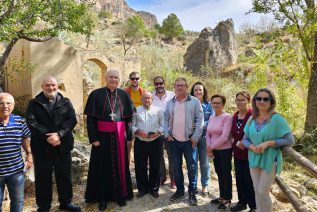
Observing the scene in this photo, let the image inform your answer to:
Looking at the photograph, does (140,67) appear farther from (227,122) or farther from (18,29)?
(227,122)

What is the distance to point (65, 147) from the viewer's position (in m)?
4.26

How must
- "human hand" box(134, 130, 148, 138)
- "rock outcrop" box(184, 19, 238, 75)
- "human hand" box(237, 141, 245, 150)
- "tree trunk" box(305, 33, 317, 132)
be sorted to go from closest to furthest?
1. "human hand" box(237, 141, 245, 150)
2. "human hand" box(134, 130, 148, 138)
3. "tree trunk" box(305, 33, 317, 132)
4. "rock outcrop" box(184, 19, 238, 75)

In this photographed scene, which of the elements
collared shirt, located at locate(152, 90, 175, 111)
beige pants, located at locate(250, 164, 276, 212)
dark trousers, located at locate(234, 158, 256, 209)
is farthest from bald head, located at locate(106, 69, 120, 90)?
beige pants, located at locate(250, 164, 276, 212)

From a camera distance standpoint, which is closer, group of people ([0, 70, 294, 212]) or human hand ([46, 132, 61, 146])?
group of people ([0, 70, 294, 212])

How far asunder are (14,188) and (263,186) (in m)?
2.78

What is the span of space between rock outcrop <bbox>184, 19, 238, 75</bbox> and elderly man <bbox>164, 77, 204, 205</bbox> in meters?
14.4

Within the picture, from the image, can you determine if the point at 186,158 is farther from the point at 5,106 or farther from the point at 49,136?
the point at 5,106

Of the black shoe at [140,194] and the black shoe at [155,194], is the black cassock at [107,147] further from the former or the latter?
the black shoe at [155,194]

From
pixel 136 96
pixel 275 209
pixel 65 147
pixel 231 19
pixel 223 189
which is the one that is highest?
pixel 231 19

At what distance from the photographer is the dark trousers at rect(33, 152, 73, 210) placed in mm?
4191

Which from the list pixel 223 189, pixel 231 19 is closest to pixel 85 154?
pixel 223 189

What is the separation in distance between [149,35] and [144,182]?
31.8 meters

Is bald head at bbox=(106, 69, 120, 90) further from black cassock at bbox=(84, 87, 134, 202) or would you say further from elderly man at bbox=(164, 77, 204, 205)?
elderly man at bbox=(164, 77, 204, 205)

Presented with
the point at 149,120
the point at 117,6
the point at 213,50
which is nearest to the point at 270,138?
the point at 149,120
